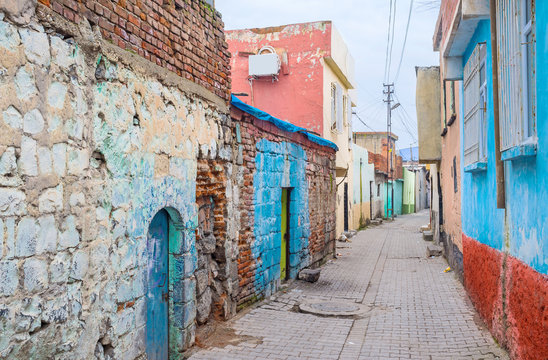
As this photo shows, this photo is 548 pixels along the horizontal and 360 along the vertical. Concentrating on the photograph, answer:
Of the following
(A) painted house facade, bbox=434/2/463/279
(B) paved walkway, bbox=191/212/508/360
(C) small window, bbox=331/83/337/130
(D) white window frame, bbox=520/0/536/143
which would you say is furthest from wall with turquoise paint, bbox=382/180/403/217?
(D) white window frame, bbox=520/0/536/143

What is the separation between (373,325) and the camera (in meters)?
6.82

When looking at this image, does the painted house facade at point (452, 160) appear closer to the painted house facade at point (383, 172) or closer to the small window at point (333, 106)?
the small window at point (333, 106)

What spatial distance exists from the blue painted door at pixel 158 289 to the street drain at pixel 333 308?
2786 millimetres

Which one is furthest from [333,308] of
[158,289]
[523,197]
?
[523,197]

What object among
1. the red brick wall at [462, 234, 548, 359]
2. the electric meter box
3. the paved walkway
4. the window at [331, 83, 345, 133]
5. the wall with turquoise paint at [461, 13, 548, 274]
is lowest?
the paved walkway

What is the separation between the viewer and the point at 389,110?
37.5 metres

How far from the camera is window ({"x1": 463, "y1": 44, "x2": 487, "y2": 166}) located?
6469 millimetres

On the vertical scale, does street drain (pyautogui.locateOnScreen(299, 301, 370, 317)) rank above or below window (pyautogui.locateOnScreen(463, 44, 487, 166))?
below

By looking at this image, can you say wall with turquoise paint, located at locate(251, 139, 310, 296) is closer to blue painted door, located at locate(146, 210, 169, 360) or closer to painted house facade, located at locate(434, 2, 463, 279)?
blue painted door, located at locate(146, 210, 169, 360)

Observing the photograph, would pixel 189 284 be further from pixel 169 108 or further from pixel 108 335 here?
pixel 169 108

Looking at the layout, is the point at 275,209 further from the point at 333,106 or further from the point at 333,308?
the point at 333,106

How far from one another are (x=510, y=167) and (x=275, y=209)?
4383 millimetres

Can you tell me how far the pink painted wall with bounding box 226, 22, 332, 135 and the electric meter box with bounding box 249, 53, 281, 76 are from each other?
0.44 m

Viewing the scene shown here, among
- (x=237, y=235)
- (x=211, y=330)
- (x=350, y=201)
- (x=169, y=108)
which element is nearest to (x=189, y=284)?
(x=211, y=330)
